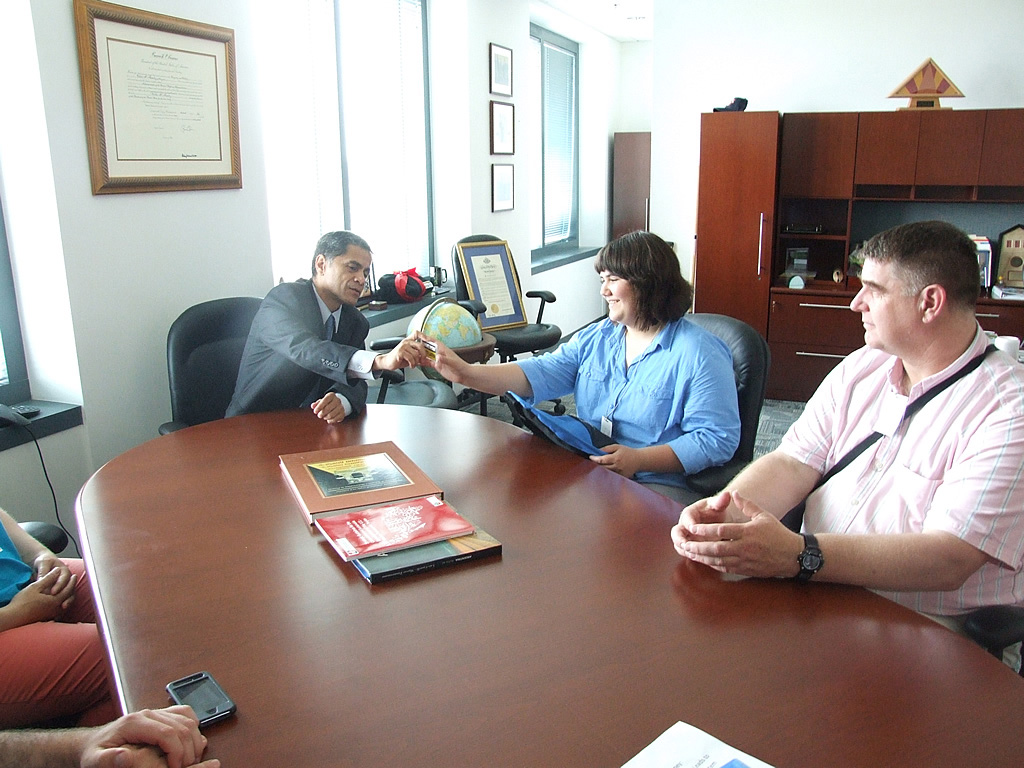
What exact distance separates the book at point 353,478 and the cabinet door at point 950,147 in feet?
13.7

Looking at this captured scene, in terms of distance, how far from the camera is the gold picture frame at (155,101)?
2.59 m

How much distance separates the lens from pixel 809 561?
1320 mm

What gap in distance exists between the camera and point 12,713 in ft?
4.77

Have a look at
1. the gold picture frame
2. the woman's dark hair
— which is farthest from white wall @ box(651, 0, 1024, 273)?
the woman's dark hair

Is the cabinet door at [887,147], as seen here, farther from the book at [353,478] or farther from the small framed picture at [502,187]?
the book at [353,478]

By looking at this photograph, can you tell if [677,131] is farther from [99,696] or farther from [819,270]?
[99,696]

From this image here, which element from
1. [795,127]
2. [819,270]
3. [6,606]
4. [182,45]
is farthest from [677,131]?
[6,606]

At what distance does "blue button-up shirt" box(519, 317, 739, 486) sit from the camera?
2127mm

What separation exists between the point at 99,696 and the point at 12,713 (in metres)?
0.14

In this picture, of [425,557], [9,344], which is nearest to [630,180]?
[9,344]

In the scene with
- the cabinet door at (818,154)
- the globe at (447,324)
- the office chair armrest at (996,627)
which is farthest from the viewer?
the cabinet door at (818,154)

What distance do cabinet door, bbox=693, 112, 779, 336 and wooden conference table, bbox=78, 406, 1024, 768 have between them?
374 cm

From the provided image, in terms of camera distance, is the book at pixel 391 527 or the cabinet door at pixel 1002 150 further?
the cabinet door at pixel 1002 150

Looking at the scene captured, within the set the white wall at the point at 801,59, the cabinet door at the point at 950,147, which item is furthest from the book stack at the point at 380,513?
the white wall at the point at 801,59
